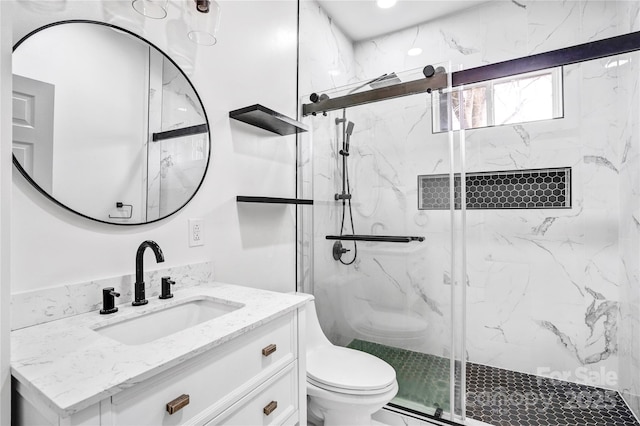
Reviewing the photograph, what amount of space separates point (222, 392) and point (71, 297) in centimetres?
58

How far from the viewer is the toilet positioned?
1383mm

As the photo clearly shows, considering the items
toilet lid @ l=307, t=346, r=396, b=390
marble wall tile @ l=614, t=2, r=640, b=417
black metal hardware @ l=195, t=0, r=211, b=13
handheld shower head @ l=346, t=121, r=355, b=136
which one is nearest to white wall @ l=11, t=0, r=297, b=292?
black metal hardware @ l=195, t=0, r=211, b=13

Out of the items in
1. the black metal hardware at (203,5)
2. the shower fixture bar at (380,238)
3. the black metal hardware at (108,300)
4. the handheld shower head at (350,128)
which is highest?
the black metal hardware at (203,5)

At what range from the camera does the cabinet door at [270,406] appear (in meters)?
0.92

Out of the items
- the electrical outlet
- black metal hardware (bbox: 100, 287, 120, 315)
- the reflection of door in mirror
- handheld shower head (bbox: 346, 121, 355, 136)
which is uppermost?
handheld shower head (bbox: 346, 121, 355, 136)

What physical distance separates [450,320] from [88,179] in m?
1.73

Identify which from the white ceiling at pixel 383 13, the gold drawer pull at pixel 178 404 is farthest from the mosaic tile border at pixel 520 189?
the gold drawer pull at pixel 178 404

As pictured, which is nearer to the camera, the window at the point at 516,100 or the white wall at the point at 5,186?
the white wall at the point at 5,186

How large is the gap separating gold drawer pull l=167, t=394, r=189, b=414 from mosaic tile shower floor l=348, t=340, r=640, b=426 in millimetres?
1341

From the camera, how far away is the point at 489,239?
2363mm

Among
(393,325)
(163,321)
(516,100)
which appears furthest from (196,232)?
(516,100)

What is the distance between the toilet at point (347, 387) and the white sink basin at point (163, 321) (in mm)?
607

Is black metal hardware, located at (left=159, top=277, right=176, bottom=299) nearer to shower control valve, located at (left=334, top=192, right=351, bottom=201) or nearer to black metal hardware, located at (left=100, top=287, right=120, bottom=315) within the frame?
black metal hardware, located at (left=100, top=287, right=120, bottom=315)

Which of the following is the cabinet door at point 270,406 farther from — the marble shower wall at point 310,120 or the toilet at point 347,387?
the marble shower wall at point 310,120
